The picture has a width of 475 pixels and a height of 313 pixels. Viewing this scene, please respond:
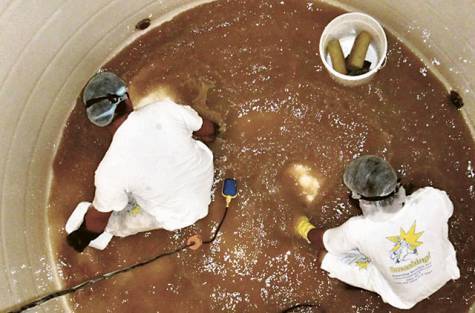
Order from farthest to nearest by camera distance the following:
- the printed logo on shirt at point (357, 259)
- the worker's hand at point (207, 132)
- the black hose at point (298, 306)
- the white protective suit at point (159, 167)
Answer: the black hose at point (298, 306) → the worker's hand at point (207, 132) → the printed logo on shirt at point (357, 259) → the white protective suit at point (159, 167)

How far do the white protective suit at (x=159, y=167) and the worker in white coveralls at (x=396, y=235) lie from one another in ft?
2.24

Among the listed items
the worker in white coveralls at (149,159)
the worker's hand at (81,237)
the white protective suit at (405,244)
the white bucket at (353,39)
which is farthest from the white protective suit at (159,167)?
the white bucket at (353,39)

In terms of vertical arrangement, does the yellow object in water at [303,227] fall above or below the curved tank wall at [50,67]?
below

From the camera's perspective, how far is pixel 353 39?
10.7 feet

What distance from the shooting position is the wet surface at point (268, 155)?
3.18 metres

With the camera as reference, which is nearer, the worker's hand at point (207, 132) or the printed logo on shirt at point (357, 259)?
the printed logo on shirt at point (357, 259)

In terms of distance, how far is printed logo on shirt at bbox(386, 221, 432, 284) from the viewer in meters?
2.54

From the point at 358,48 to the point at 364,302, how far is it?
1329 millimetres

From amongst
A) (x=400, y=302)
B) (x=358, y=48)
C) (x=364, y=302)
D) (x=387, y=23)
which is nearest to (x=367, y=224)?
(x=400, y=302)

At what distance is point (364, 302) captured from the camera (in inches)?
124

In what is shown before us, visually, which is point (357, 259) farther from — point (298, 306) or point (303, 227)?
point (298, 306)

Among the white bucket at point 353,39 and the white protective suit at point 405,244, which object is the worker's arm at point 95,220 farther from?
the white bucket at point 353,39

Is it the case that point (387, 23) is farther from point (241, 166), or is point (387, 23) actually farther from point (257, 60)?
point (241, 166)

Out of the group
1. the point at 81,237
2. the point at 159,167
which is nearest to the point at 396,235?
the point at 159,167
